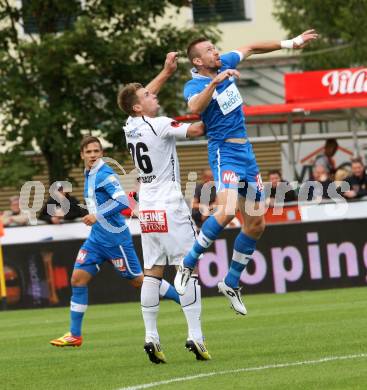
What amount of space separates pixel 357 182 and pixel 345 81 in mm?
4131

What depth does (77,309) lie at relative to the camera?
13.8 meters

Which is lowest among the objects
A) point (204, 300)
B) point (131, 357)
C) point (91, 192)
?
point (204, 300)

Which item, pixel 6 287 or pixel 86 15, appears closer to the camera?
pixel 6 287

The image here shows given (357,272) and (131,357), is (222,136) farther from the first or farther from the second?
(357,272)

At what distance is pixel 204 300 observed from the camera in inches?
805

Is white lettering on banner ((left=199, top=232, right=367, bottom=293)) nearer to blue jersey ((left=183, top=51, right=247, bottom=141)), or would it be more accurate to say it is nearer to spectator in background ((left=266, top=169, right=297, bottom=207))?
spectator in background ((left=266, top=169, right=297, bottom=207))

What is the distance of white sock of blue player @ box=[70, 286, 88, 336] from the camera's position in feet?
44.8

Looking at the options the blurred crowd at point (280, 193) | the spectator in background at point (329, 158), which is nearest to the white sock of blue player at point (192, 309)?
the blurred crowd at point (280, 193)

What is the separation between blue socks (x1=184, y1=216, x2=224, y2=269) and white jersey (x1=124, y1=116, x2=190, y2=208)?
0.40 m

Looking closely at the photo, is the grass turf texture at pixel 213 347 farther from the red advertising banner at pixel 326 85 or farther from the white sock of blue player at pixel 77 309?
the red advertising banner at pixel 326 85

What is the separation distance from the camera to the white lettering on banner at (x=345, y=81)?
2550cm

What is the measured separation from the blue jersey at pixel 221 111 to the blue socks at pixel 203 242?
0.78m

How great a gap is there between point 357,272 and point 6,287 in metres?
5.62

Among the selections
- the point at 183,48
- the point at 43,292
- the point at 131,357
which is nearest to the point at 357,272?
the point at 43,292
